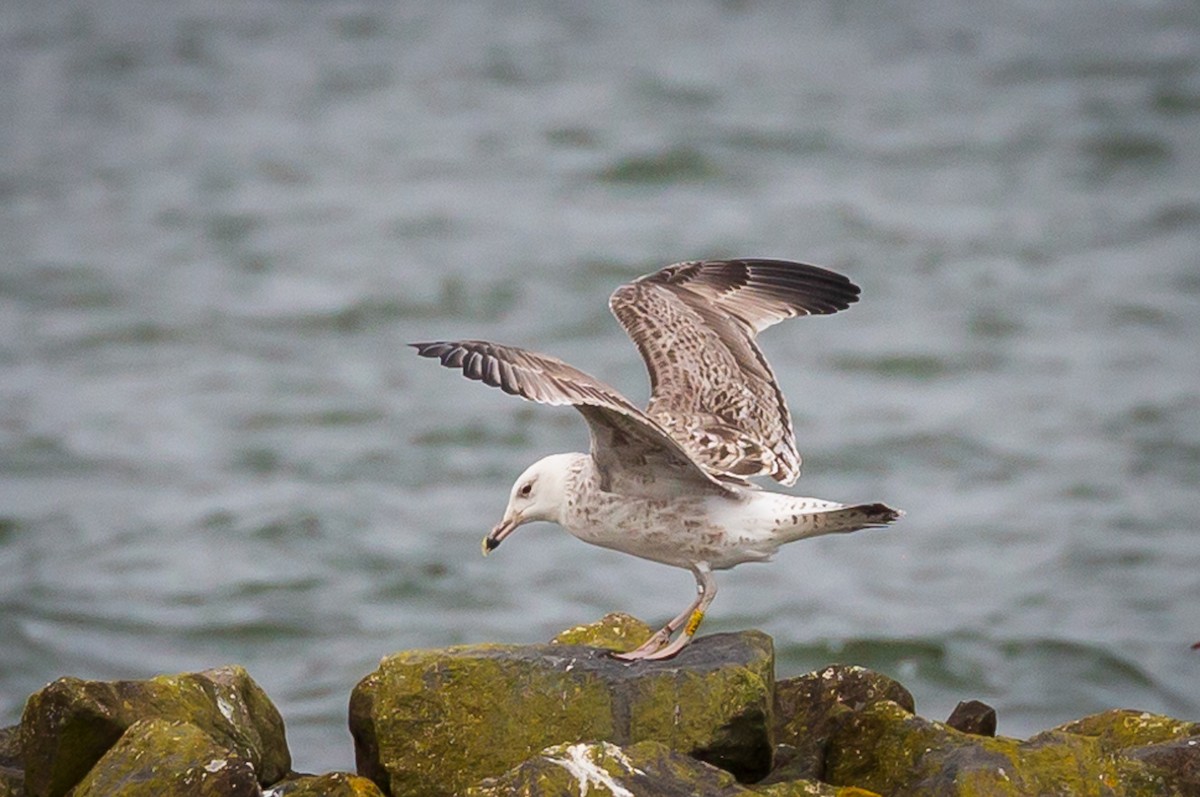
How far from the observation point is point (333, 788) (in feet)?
24.2

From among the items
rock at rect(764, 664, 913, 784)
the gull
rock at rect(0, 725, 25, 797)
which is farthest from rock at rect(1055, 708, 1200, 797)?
rock at rect(0, 725, 25, 797)

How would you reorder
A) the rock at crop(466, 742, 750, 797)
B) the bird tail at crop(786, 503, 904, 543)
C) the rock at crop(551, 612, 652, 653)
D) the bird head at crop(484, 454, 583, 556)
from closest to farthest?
the rock at crop(466, 742, 750, 797), the bird tail at crop(786, 503, 904, 543), the bird head at crop(484, 454, 583, 556), the rock at crop(551, 612, 652, 653)

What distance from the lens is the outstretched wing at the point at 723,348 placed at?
28.4 feet

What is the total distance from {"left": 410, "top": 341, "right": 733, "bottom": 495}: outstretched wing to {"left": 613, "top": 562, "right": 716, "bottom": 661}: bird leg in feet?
1.42

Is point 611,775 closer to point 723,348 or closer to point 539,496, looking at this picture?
point 539,496

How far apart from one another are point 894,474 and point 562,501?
9776 mm

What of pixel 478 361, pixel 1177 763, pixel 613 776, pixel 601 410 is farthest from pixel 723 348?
pixel 613 776

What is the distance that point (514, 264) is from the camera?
22953 mm

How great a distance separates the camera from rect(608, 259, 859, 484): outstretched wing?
865cm

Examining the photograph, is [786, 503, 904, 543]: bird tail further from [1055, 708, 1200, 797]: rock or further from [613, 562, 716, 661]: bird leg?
[1055, 708, 1200, 797]: rock

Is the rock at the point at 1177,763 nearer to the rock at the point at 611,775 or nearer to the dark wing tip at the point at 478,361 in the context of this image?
the rock at the point at 611,775

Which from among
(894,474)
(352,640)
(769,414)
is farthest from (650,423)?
(894,474)

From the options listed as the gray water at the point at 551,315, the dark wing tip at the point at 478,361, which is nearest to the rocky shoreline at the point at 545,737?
the dark wing tip at the point at 478,361

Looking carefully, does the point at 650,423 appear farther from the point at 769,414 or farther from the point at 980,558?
the point at 980,558
